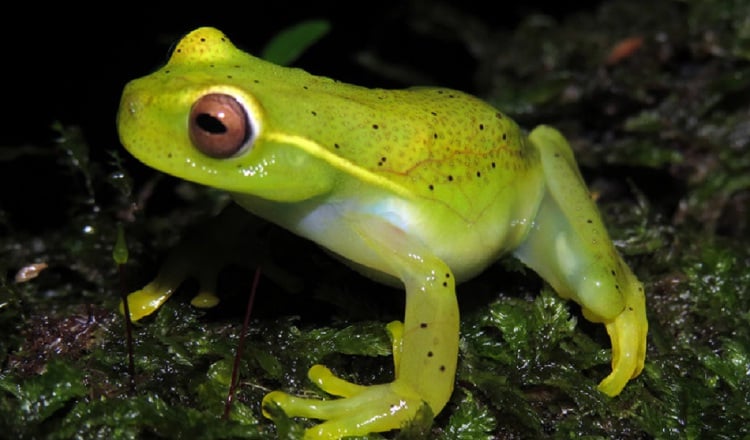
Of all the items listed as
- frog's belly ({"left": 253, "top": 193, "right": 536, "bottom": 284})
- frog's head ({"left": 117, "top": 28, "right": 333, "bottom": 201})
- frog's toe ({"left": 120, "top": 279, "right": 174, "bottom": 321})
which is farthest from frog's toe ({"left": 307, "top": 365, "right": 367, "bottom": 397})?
frog's toe ({"left": 120, "top": 279, "right": 174, "bottom": 321})

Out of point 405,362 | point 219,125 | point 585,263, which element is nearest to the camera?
point 219,125

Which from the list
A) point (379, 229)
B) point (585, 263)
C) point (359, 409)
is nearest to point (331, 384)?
point (359, 409)

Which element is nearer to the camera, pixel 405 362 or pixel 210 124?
pixel 210 124

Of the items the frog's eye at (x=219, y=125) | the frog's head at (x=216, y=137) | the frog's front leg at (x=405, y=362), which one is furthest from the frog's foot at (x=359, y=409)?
the frog's eye at (x=219, y=125)

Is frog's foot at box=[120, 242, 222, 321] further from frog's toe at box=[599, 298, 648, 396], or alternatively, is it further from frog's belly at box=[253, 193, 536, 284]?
frog's toe at box=[599, 298, 648, 396]

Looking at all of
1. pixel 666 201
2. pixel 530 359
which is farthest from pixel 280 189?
pixel 666 201

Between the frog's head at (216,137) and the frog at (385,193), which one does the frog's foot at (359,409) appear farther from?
the frog's head at (216,137)

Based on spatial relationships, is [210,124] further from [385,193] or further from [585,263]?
[585,263]
